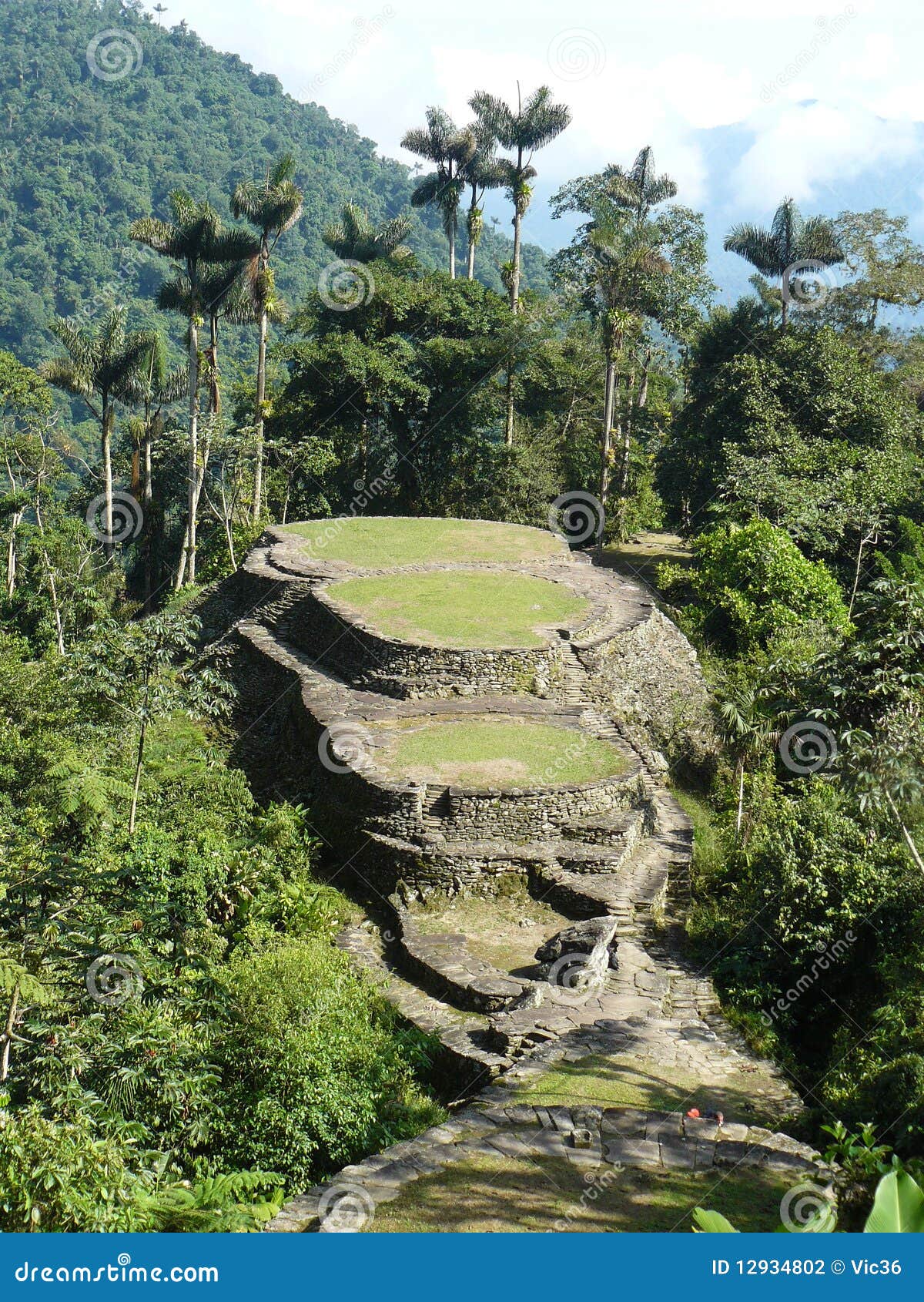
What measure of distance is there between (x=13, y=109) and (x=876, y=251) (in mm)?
73771

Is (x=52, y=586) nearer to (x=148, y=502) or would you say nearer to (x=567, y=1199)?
(x=148, y=502)

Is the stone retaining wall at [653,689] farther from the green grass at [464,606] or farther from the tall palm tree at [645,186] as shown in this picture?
the tall palm tree at [645,186]

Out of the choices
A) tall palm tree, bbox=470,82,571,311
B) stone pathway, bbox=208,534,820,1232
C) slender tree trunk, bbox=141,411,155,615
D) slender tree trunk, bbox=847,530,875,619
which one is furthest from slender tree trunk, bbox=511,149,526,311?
stone pathway, bbox=208,534,820,1232

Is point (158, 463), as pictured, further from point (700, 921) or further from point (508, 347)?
point (700, 921)

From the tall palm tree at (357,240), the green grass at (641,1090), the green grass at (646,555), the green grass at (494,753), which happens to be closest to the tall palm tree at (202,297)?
the tall palm tree at (357,240)

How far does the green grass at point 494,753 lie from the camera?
14523 mm

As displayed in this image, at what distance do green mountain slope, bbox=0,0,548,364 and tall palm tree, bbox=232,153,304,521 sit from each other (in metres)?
35.7

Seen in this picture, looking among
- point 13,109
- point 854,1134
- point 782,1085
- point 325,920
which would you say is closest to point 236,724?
point 325,920

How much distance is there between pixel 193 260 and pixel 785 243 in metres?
15.3

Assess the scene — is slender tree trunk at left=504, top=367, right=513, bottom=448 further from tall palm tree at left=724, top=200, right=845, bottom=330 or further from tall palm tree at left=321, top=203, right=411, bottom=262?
tall palm tree at left=724, top=200, right=845, bottom=330

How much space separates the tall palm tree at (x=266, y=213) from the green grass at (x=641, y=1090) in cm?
2099

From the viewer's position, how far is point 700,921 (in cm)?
1343

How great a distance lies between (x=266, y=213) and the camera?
92.4 ft

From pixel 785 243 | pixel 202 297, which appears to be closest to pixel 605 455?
pixel 785 243
